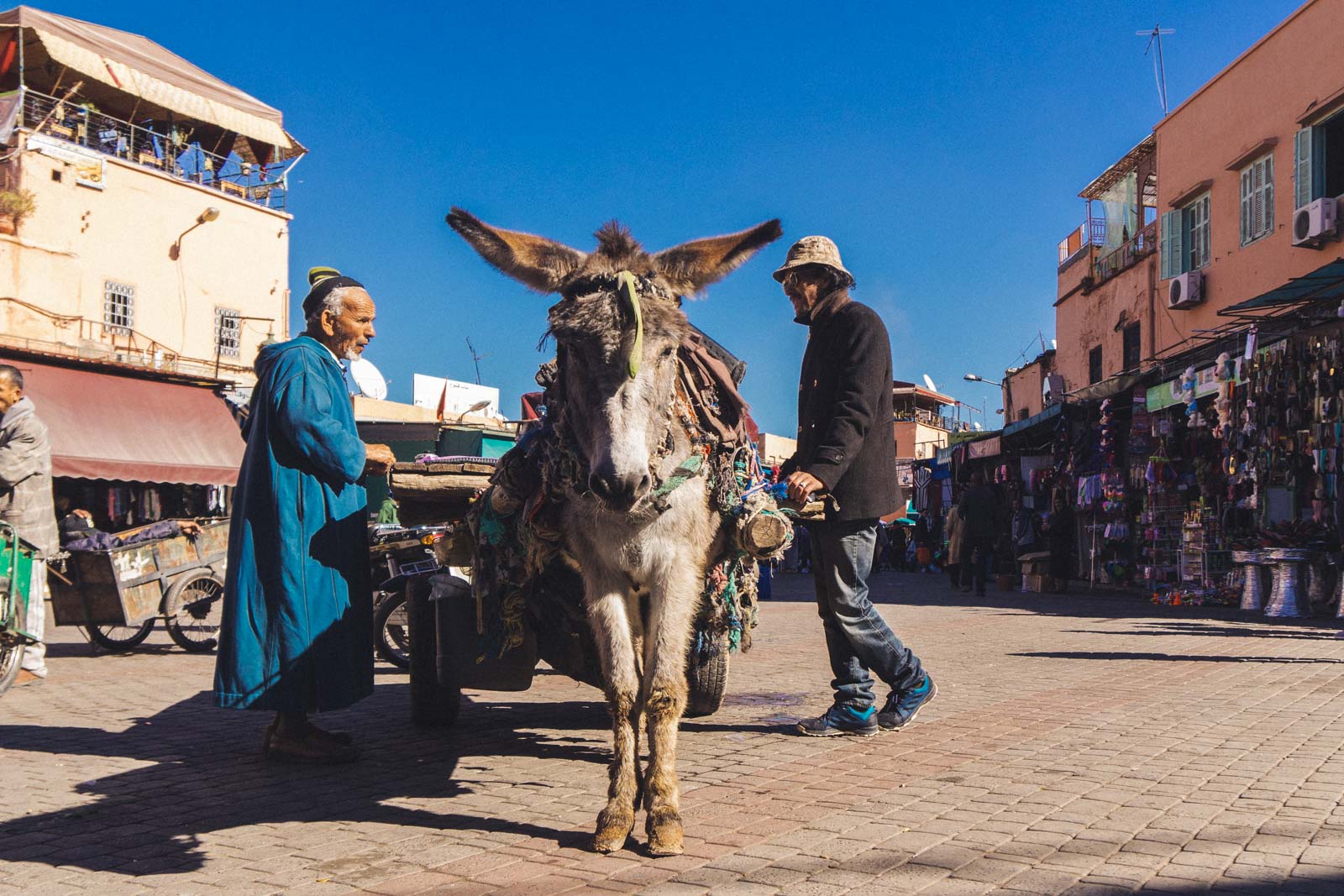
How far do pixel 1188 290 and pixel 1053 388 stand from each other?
388 inches

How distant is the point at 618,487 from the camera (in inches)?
139

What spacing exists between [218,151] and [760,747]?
1241 inches

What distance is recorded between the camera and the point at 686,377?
453cm

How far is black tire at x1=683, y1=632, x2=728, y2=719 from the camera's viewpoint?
531 centimetres

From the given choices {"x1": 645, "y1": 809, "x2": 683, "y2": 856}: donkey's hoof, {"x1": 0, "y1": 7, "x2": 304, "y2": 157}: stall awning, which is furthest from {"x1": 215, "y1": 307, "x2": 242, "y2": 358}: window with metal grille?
{"x1": 645, "y1": 809, "x2": 683, "y2": 856}: donkey's hoof

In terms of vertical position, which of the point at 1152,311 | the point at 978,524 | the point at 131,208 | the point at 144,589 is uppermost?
the point at 131,208

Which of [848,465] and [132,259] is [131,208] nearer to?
[132,259]

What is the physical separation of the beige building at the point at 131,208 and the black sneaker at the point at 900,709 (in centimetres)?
1997

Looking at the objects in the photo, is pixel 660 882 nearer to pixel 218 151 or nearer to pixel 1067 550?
pixel 1067 550

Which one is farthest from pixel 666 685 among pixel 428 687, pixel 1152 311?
pixel 1152 311

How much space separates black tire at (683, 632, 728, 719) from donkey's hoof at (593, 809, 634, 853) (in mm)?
1491

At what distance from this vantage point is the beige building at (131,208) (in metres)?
24.6

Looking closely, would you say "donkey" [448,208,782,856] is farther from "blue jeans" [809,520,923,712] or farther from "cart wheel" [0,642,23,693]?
"cart wheel" [0,642,23,693]

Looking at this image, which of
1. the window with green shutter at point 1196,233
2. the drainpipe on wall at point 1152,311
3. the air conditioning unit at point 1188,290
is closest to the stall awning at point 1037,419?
the drainpipe on wall at point 1152,311
